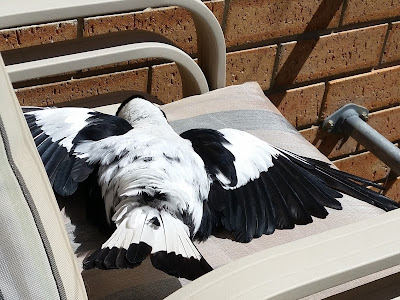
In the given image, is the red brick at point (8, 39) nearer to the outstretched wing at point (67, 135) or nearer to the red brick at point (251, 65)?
the outstretched wing at point (67, 135)

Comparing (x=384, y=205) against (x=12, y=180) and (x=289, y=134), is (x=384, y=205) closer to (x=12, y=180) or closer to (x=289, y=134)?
(x=289, y=134)

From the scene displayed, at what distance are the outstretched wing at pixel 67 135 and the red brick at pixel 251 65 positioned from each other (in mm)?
570

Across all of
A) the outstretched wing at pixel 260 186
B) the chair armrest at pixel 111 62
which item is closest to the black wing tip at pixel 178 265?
the outstretched wing at pixel 260 186

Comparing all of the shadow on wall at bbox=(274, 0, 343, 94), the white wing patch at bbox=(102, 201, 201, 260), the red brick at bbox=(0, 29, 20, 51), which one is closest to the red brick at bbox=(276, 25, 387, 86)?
the shadow on wall at bbox=(274, 0, 343, 94)

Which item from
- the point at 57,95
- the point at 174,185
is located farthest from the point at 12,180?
the point at 57,95

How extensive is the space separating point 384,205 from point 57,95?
73 centimetres

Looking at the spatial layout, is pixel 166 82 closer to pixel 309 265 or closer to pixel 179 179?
pixel 179 179

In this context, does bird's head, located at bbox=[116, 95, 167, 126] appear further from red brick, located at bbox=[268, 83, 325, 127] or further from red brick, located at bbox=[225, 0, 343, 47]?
red brick, located at bbox=[268, 83, 325, 127]

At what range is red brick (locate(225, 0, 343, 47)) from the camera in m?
1.58

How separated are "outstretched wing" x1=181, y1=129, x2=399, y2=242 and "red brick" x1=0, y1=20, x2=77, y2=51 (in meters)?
0.44

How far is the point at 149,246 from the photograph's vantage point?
816mm

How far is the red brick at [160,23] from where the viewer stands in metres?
1.43

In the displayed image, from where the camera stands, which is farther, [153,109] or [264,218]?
[153,109]

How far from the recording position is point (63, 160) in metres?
1.00
